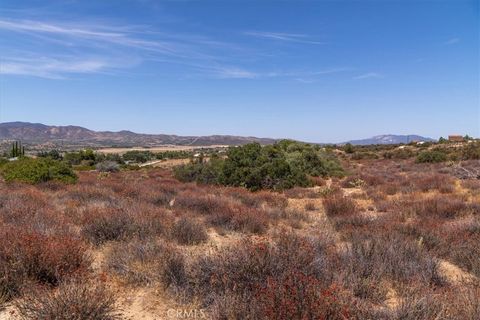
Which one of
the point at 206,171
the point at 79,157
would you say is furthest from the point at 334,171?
the point at 79,157

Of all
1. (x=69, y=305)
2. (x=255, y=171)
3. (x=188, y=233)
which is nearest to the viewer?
(x=69, y=305)

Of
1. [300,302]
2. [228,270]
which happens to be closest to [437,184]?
[228,270]

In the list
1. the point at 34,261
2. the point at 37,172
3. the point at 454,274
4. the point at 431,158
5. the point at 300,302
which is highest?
the point at 431,158

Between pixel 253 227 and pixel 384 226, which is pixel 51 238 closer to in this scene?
pixel 253 227

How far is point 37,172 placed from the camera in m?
16.9

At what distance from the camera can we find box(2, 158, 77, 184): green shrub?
659 inches

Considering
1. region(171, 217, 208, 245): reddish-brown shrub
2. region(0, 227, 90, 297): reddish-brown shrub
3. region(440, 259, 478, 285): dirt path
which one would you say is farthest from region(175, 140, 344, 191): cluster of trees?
region(0, 227, 90, 297): reddish-brown shrub

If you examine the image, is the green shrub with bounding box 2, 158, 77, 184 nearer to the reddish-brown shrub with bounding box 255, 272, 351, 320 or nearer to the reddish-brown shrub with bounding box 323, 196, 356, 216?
the reddish-brown shrub with bounding box 323, 196, 356, 216

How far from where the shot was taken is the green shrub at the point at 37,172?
54.9 feet

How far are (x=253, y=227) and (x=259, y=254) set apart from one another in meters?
3.98

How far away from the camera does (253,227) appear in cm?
865

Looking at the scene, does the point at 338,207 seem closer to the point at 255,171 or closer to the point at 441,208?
the point at 441,208

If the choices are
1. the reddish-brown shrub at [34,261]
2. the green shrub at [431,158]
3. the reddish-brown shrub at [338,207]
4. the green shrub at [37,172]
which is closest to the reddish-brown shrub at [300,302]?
the reddish-brown shrub at [34,261]

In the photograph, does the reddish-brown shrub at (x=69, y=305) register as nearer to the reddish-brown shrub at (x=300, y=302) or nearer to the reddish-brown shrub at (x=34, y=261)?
the reddish-brown shrub at (x=34, y=261)
